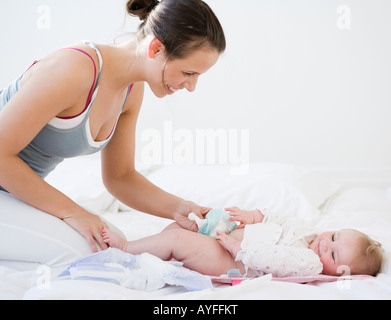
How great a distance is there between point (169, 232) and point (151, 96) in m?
1.82

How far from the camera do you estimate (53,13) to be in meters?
2.87

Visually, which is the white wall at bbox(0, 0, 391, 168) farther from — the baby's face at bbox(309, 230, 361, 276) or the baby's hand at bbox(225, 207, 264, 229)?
the baby's face at bbox(309, 230, 361, 276)

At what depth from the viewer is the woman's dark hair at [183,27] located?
1.15m

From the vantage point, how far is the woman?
1.08 m

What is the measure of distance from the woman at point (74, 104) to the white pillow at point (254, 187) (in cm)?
82

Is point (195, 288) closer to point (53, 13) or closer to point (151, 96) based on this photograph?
point (151, 96)

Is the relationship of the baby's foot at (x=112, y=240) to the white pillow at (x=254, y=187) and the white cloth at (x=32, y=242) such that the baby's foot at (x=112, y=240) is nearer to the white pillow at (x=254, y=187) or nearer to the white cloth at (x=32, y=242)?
the white cloth at (x=32, y=242)

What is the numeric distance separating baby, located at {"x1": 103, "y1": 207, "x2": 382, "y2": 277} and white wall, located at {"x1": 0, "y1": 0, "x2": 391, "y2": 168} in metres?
1.65

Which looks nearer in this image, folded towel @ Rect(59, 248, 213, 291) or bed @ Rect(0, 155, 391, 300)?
folded towel @ Rect(59, 248, 213, 291)

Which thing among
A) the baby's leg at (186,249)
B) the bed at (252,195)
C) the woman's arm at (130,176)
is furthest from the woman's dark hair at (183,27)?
the bed at (252,195)

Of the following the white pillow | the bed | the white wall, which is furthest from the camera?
the white wall

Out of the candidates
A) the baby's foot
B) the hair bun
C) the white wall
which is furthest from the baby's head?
the white wall

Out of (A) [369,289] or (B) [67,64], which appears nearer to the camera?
(A) [369,289]
